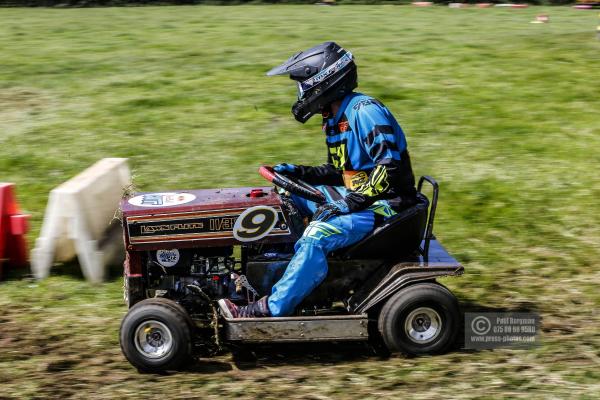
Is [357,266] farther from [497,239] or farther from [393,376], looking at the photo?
[497,239]

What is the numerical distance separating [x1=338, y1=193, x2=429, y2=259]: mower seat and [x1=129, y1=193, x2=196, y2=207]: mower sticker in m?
1.24

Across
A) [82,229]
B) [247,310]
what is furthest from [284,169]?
[82,229]

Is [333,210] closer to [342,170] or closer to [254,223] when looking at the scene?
[342,170]

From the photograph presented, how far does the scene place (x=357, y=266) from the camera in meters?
6.83

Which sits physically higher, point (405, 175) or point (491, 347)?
point (405, 175)

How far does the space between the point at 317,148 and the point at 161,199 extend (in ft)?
16.2

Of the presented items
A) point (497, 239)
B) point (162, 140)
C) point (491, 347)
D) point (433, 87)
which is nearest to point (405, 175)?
point (491, 347)

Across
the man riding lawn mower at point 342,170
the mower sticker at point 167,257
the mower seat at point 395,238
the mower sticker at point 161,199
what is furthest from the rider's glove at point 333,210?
the mower sticker at point 167,257

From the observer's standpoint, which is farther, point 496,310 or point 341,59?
point 496,310

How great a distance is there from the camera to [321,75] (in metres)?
6.78

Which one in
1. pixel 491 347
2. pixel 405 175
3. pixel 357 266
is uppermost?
pixel 405 175

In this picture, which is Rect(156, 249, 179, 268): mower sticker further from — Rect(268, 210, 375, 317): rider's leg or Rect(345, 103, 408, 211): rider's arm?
Rect(345, 103, 408, 211): rider's arm

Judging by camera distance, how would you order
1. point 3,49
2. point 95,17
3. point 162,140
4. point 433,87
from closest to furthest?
point 162,140 < point 433,87 < point 3,49 < point 95,17

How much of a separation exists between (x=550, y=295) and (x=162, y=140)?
5713 millimetres
